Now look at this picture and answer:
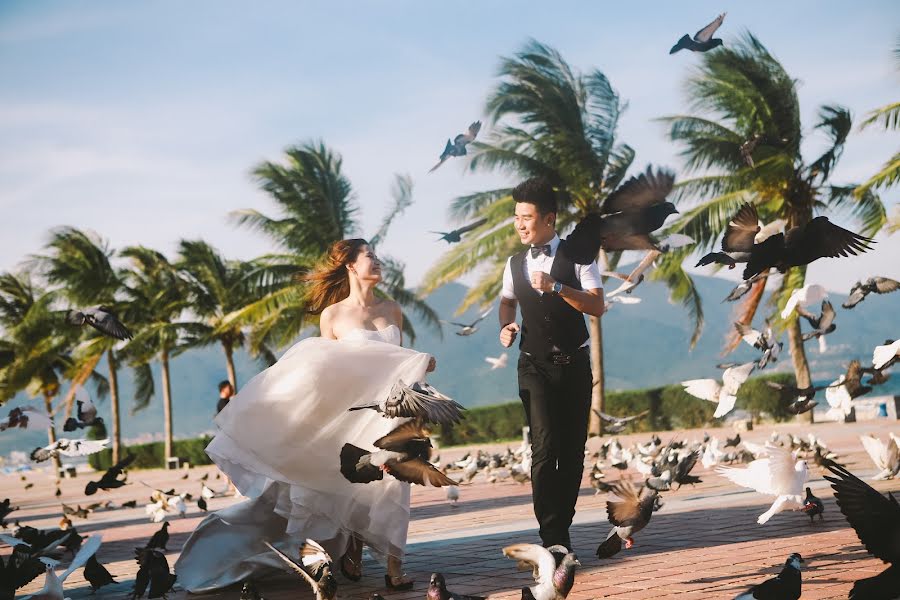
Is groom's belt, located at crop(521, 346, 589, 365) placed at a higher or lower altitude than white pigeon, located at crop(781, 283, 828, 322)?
lower

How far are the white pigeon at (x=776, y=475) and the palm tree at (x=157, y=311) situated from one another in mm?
31407

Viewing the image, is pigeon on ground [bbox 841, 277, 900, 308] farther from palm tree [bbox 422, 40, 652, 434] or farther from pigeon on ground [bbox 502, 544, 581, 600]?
palm tree [bbox 422, 40, 652, 434]

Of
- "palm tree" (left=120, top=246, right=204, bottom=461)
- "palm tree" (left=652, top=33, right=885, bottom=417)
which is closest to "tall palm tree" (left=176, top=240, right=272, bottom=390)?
"palm tree" (left=120, top=246, right=204, bottom=461)

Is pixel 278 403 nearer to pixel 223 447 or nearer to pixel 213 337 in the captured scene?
pixel 223 447

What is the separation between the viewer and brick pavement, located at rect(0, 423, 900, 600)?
4.58 metres

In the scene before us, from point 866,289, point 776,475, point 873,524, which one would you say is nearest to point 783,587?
point 873,524

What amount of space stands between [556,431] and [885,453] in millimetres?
3728

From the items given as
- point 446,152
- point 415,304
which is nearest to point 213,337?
point 415,304

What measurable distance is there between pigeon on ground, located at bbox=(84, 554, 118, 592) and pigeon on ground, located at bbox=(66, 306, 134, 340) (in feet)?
5.97

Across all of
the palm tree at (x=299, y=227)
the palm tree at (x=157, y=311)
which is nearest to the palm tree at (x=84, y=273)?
the palm tree at (x=157, y=311)

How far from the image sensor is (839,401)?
648 centimetres

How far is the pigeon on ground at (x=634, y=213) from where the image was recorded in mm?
4684

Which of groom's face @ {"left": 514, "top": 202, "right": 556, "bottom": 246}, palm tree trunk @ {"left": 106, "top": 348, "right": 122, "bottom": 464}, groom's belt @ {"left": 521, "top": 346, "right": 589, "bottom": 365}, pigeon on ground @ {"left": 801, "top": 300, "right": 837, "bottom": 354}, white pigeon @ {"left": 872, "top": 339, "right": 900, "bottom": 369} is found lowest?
palm tree trunk @ {"left": 106, "top": 348, "right": 122, "bottom": 464}

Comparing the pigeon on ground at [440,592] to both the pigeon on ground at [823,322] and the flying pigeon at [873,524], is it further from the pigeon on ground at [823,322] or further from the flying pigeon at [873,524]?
the pigeon on ground at [823,322]
